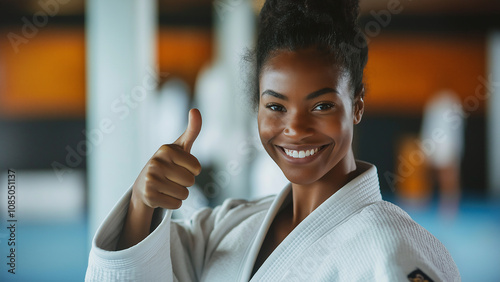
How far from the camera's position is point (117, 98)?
139 inches

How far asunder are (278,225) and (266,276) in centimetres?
25

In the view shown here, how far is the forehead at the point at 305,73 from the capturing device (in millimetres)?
1199

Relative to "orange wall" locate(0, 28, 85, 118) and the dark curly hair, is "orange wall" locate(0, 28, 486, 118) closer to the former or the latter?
"orange wall" locate(0, 28, 85, 118)

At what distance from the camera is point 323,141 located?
1235 mm

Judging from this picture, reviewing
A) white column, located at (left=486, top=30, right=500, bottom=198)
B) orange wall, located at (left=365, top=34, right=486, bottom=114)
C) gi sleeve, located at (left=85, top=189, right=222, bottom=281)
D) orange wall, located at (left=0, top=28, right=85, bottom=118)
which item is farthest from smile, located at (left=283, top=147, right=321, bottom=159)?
white column, located at (left=486, top=30, right=500, bottom=198)

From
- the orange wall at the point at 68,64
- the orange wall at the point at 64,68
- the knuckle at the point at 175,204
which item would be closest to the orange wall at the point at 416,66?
the orange wall at the point at 68,64

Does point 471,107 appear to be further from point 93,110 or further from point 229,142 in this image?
point 93,110

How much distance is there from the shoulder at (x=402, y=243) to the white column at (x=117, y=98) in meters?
2.50

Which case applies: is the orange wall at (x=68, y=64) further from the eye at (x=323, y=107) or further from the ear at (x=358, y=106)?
the eye at (x=323, y=107)

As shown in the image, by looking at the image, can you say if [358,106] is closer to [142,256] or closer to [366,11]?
[142,256]

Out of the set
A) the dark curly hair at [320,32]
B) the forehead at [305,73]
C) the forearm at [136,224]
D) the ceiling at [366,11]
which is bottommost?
the forearm at [136,224]

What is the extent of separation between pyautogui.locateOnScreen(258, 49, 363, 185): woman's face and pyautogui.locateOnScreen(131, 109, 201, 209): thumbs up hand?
0.20 metres

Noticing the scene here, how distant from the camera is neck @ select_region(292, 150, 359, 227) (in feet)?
4.44

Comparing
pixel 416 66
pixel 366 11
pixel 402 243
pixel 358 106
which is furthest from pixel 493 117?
pixel 402 243
